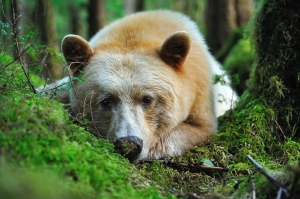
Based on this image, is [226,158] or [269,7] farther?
[269,7]

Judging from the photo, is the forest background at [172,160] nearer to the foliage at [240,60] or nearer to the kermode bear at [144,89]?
the kermode bear at [144,89]

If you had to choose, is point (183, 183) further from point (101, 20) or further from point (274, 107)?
point (101, 20)

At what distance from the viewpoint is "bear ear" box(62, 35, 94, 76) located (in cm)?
497

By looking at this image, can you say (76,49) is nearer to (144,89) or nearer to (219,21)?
(144,89)

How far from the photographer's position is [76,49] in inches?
200

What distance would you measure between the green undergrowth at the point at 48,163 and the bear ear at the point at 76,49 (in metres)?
1.83

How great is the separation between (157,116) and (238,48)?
7628 mm

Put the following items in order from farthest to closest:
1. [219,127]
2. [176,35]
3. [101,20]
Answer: [101,20]
[219,127]
[176,35]

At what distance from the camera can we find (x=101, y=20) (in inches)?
541

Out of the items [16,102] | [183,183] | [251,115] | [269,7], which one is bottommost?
[183,183]

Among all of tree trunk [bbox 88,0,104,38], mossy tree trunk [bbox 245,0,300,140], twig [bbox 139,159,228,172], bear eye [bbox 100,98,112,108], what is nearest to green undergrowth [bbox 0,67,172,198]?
twig [bbox 139,159,228,172]

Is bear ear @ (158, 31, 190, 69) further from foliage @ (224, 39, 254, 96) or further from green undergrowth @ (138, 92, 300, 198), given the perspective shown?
foliage @ (224, 39, 254, 96)

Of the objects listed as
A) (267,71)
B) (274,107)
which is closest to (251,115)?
(274,107)

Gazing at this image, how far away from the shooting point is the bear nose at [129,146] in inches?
158
